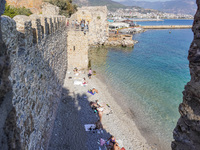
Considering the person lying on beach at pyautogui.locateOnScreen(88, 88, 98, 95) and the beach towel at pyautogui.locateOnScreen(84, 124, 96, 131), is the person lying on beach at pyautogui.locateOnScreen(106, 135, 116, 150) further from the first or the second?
the person lying on beach at pyautogui.locateOnScreen(88, 88, 98, 95)

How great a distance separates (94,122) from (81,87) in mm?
4255

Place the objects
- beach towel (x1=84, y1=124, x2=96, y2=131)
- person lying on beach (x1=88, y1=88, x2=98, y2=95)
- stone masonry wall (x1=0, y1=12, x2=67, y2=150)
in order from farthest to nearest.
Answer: person lying on beach (x1=88, y1=88, x2=98, y2=95), beach towel (x1=84, y1=124, x2=96, y2=131), stone masonry wall (x1=0, y1=12, x2=67, y2=150)

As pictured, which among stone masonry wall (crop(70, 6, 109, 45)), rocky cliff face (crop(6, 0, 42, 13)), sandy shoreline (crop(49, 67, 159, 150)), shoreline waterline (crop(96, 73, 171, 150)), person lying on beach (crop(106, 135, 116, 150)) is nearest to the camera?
person lying on beach (crop(106, 135, 116, 150))

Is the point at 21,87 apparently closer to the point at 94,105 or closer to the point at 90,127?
the point at 90,127

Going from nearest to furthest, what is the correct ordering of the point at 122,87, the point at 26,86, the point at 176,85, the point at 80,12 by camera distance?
the point at 26,86, the point at 122,87, the point at 176,85, the point at 80,12

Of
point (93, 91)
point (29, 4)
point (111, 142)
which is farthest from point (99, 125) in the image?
point (29, 4)

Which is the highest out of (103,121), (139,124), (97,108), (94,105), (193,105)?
(193,105)

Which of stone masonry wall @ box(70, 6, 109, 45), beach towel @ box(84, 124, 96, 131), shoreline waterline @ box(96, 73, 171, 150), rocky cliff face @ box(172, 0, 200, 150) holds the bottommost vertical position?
shoreline waterline @ box(96, 73, 171, 150)

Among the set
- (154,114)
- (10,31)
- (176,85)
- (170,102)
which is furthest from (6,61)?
(176,85)

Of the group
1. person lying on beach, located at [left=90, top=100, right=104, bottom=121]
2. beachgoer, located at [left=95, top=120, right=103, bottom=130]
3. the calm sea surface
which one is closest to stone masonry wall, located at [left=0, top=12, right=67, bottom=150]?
beachgoer, located at [left=95, top=120, right=103, bottom=130]

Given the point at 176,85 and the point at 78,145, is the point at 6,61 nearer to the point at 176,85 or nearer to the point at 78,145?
the point at 78,145

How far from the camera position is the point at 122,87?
13555 mm

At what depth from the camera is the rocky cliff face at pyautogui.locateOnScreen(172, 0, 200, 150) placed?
9.28 ft

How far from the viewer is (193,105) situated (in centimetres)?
299
